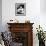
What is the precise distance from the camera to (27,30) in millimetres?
5492

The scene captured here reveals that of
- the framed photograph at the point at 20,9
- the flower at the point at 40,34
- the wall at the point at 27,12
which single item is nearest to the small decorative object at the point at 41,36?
the flower at the point at 40,34

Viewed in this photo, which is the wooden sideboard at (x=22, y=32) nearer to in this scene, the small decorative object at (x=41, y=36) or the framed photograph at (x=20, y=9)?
the small decorative object at (x=41, y=36)

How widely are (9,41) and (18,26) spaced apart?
4.04 ft

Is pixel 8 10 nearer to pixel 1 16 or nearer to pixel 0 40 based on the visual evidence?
pixel 1 16

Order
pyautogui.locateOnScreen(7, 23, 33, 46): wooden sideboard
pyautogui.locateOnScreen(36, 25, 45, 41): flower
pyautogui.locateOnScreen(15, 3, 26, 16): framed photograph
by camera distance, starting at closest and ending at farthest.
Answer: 1. pyautogui.locateOnScreen(36, 25, 45, 41): flower
2. pyautogui.locateOnScreen(7, 23, 33, 46): wooden sideboard
3. pyautogui.locateOnScreen(15, 3, 26, 16): framed photograph

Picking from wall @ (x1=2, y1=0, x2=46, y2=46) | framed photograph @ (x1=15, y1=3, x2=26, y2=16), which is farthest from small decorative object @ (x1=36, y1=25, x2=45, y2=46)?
framed photograph @ (x1=15, y1=3, x2=26, y2=16)

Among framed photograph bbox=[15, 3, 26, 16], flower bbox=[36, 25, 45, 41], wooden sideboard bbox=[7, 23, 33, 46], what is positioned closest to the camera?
flower bbox=[36, 25, 45, 41]

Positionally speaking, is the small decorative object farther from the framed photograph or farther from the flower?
the framed photograph

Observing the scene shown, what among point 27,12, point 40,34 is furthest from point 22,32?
point 27,12

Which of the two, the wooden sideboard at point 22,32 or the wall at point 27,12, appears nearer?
the wooden sideboard at point 22,32

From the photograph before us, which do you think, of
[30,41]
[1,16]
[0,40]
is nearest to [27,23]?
[30,41]

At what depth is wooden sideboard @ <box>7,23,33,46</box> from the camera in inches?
215

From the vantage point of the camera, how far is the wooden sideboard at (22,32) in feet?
17.9

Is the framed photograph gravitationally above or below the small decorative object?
above
